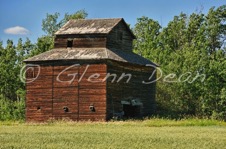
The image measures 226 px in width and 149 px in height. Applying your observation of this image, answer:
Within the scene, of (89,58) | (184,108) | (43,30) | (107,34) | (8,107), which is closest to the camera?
(89,58)

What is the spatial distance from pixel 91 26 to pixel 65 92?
22.7ft

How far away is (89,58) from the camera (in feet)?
133

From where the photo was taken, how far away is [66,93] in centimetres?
4166

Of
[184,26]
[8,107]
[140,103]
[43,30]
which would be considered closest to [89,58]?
[140,103]

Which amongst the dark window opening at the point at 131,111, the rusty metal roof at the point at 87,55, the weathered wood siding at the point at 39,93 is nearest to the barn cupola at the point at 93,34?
the rusty metal roof at the point at 87,55

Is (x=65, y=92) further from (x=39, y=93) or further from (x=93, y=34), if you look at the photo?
(x=93, y=34)

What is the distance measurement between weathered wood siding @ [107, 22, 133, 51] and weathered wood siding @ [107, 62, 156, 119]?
246cm

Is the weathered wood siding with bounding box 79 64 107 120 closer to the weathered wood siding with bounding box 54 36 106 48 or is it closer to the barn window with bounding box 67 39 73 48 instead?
the weathered wood siding with bounding box 54 36 106 48

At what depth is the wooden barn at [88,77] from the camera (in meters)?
40.7

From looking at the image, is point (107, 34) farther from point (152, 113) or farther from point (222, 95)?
point (222, 95)

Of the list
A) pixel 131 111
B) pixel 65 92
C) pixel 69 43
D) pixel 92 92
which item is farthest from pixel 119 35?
pixel 65 92

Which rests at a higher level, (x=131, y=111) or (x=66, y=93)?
(x=66, y=93)

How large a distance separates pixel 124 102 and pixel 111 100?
84.1 inches

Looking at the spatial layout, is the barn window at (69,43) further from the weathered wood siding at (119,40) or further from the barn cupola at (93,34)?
the weathered wood siding at (119,40)
